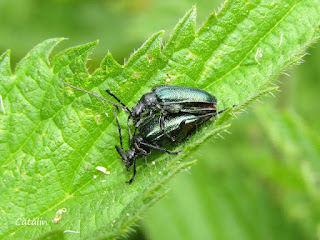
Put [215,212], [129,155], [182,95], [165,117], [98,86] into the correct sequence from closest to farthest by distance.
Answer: [129,155], [98,86], [182,95], [165,117], [215,212]

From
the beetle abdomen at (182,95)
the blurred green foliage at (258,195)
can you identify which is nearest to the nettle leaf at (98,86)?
the beetle abdomen at (182,95)

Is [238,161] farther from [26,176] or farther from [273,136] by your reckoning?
[26,176]

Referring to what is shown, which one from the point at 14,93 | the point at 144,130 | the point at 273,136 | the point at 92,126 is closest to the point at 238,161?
the point at 273,136

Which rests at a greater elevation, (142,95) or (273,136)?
(142,95)

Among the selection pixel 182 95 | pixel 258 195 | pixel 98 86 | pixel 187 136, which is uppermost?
pixel 98 86

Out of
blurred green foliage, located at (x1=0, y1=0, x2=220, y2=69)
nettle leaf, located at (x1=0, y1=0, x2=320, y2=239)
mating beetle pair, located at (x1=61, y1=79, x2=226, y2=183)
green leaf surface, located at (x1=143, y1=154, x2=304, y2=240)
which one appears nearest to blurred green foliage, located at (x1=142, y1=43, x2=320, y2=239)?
green leaf surface, located at (x1=143, y1=154, x2=304, y2=240)

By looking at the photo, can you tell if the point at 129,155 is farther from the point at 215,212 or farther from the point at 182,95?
the point at 215,212

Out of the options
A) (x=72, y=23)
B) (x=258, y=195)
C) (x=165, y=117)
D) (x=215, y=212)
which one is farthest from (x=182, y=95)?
(x=72, y=23)
